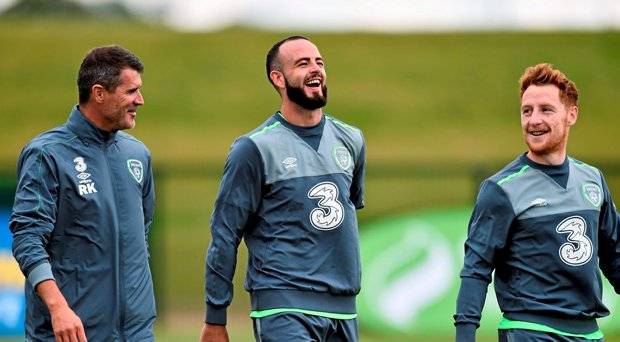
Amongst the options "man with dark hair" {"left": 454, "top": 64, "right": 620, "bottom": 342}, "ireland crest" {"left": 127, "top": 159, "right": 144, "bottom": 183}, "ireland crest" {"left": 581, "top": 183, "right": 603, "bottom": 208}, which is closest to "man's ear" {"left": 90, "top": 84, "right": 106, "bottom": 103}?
"ireland crest" {"left": 127, "top": 159, "right": 144, "bottom": 183}

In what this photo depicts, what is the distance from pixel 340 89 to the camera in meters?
31.2

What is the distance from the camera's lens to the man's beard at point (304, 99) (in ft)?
24.9

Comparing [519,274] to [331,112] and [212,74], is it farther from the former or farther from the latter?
[212,74]

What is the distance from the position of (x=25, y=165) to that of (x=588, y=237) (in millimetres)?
2915

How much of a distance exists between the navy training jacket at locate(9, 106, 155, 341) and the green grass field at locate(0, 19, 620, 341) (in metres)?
18.6

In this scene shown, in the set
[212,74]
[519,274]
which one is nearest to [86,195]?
[519,274]

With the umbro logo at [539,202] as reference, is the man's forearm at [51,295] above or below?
below

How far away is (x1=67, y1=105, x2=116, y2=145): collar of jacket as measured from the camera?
7.30 meters

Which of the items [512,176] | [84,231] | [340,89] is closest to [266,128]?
[84,231]

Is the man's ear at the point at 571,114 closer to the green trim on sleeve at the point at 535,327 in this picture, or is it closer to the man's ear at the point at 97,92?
the green trim on sleeve at the point at 535,327

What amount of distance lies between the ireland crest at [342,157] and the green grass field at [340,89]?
1832 cm

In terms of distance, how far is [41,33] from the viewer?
33438 mm

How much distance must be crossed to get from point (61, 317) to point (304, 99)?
182cm

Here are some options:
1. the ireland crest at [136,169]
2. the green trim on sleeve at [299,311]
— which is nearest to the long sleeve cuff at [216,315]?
the green trim on sleeve at [299,311]
